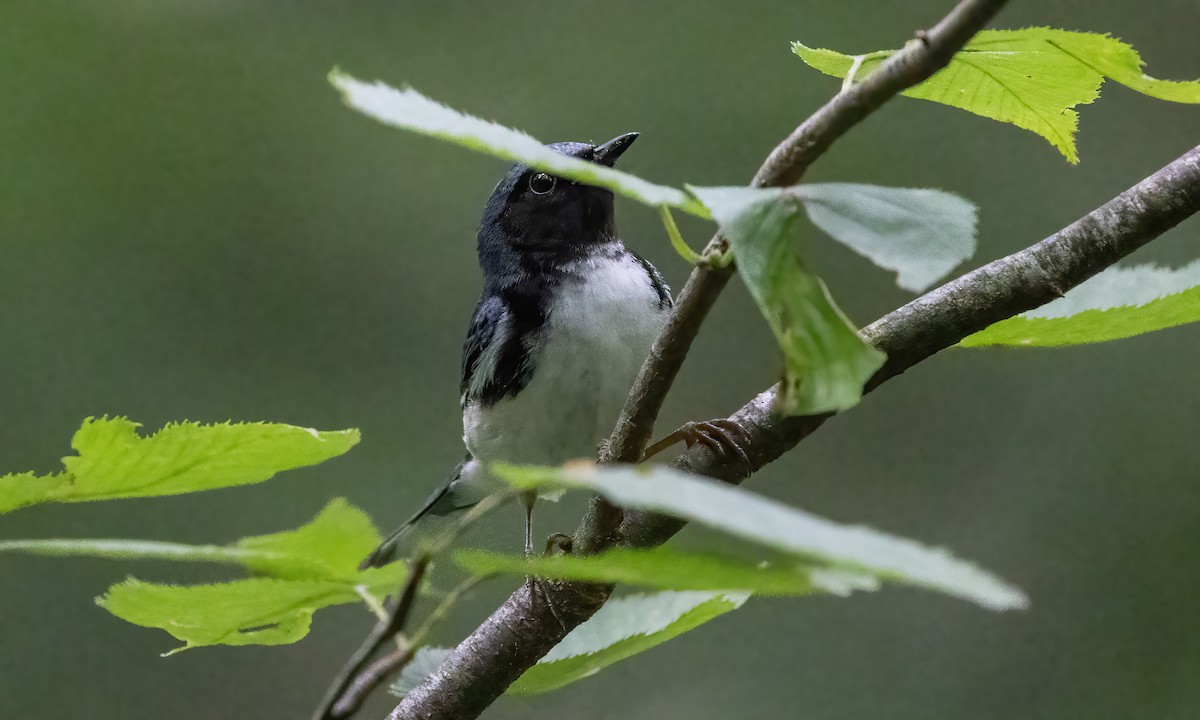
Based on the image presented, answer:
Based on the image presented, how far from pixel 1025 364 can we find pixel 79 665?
2.41 metres

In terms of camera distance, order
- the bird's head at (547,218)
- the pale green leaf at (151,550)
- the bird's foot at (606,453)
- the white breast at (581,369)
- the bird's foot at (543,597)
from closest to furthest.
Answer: the pale green leaf at (151,550) → the bird's foot at (606,453) → the bird's foot at (543,597) → the white breast at (581,369) → the bird's head at (547,218)

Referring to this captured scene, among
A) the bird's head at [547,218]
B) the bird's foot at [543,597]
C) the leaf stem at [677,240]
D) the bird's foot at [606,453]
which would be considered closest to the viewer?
the leaf stem at [677,240]

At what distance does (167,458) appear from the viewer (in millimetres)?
443

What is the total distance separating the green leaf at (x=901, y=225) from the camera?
34 cm

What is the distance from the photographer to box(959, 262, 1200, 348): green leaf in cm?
52

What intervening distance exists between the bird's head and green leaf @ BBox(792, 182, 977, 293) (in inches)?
38.4

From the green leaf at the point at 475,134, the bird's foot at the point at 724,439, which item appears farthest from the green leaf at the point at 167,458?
the bird's foot at the point at 724,439

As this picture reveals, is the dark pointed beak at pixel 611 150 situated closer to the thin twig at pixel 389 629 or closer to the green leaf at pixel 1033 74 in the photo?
the green leaf at pixel 1033 74

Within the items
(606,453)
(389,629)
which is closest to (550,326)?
(606,453)

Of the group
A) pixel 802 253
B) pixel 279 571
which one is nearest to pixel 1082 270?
pixel 802 253

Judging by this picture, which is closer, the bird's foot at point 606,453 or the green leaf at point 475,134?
the green leaf at point 475,134

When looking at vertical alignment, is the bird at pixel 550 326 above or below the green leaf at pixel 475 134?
below

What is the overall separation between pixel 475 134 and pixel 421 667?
19.2 inches

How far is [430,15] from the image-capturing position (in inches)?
134
